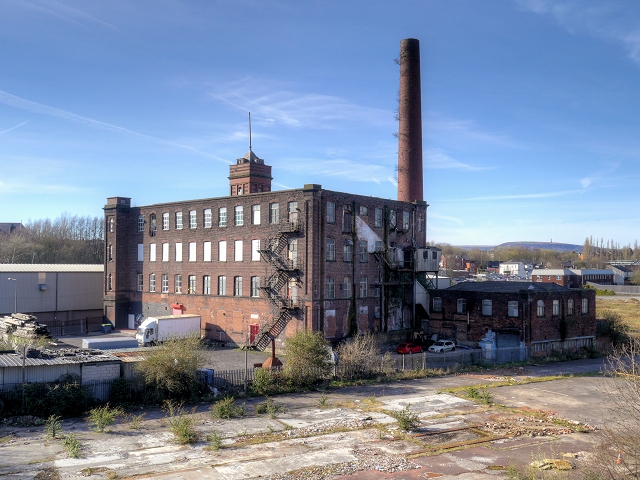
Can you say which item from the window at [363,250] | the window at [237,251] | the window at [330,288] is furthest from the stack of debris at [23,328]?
the window at [363,250]

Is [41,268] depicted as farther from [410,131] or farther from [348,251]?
[410,131]

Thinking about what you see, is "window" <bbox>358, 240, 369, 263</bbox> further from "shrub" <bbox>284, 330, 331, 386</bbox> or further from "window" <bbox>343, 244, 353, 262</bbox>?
"shrub" <bbox>284, 330, 331, 386</bbox>

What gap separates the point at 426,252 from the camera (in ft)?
148

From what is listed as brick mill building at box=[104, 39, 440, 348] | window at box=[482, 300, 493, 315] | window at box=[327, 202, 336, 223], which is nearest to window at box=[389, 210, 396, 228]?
brick mill building at box=[104, 39, 440, 348]

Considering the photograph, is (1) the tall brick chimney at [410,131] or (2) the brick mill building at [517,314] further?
(1) the tall brick chimney at [410,131]

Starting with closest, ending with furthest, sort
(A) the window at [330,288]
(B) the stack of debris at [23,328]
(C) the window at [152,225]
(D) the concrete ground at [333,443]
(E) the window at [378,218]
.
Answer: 1. (D) the concrete ground at [333,443]
2. (B) the stack of debris at [23,328]
3. (A) the window at [330,288]
4. (E) the window at [378,218]
5. (C) the window at [152,225]

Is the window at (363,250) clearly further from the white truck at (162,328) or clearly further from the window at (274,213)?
the white truck at (162,328)

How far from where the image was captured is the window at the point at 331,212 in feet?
128

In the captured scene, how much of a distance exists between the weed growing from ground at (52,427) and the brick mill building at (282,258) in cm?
1917

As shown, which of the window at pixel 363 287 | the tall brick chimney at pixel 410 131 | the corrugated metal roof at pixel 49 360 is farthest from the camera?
the tall brick chimney at pixel 410 131

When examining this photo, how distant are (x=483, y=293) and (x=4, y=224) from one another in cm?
10841

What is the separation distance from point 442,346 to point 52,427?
27292mm

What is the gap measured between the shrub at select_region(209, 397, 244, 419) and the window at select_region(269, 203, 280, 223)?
727 inches

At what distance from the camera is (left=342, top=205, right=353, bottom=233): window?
39.9 m
